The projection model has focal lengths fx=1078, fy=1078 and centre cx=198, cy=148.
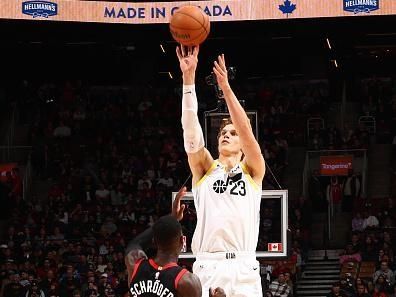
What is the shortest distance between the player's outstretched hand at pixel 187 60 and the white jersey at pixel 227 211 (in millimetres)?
871

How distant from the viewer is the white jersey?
873cm

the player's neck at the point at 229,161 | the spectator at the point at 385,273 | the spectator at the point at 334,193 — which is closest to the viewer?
the player's neck at the point at 229,161

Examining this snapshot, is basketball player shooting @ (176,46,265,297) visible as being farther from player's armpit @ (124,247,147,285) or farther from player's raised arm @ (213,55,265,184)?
player's armpit @ (124,247,147,285)

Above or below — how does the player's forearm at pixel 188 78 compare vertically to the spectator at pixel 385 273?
above

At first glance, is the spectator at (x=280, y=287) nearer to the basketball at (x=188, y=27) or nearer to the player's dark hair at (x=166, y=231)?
the basketball at (x=188, y=27)

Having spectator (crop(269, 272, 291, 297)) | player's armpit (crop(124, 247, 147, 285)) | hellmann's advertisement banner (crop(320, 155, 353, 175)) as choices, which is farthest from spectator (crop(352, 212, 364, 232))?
player's armpit (crop(124, 247, 147, 285))

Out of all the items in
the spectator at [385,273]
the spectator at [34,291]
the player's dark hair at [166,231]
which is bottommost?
the spectator at [34,291]

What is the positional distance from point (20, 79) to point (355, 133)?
1048 cm

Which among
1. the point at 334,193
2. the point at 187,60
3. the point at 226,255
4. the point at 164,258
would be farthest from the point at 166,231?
the point at 334,193

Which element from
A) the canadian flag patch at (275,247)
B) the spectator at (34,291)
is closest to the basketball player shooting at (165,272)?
the canadian flag patch at (275,247)

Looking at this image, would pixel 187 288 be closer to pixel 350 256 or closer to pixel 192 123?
pixel 192 123

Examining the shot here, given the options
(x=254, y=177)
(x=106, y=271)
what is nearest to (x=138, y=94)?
(x=106, y=271)

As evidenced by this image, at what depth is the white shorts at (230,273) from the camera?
8672 mm

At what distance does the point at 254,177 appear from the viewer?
9000 millimetres
